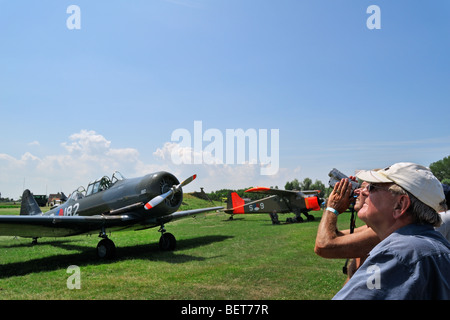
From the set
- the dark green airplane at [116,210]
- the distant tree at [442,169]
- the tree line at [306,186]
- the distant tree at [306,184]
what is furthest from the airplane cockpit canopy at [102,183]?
the distant tree at [442,169]

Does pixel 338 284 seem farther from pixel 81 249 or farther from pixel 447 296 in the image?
pixel 81 249

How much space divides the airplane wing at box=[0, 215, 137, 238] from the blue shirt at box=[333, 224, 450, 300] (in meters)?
10.7

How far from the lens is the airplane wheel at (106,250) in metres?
10.2

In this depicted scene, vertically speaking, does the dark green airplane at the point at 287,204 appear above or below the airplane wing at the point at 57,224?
below

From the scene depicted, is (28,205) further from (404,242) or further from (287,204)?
(404,242)

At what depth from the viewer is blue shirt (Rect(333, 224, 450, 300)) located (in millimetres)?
1380

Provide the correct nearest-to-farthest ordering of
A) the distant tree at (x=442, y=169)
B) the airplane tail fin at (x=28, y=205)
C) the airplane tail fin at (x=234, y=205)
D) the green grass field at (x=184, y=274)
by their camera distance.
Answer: the green grass field at (x=184, y=274) < the airplane tail fin at (x=28, y=205) < the airplane tail fin at (x=234, y=205) < the distant tree at (x=442, y=169)

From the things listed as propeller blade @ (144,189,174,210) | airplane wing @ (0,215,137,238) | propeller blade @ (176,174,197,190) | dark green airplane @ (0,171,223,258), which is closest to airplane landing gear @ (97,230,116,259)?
dark green airplane @ (0,171,223,258)

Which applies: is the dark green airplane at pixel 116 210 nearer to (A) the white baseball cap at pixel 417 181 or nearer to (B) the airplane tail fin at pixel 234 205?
(A) the white baseball cap at pixel 417 181

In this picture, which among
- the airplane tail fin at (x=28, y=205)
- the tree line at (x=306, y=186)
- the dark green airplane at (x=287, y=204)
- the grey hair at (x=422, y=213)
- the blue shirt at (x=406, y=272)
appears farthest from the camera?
the tree line at (x=306, y=186)

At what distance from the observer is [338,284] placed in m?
6.35
